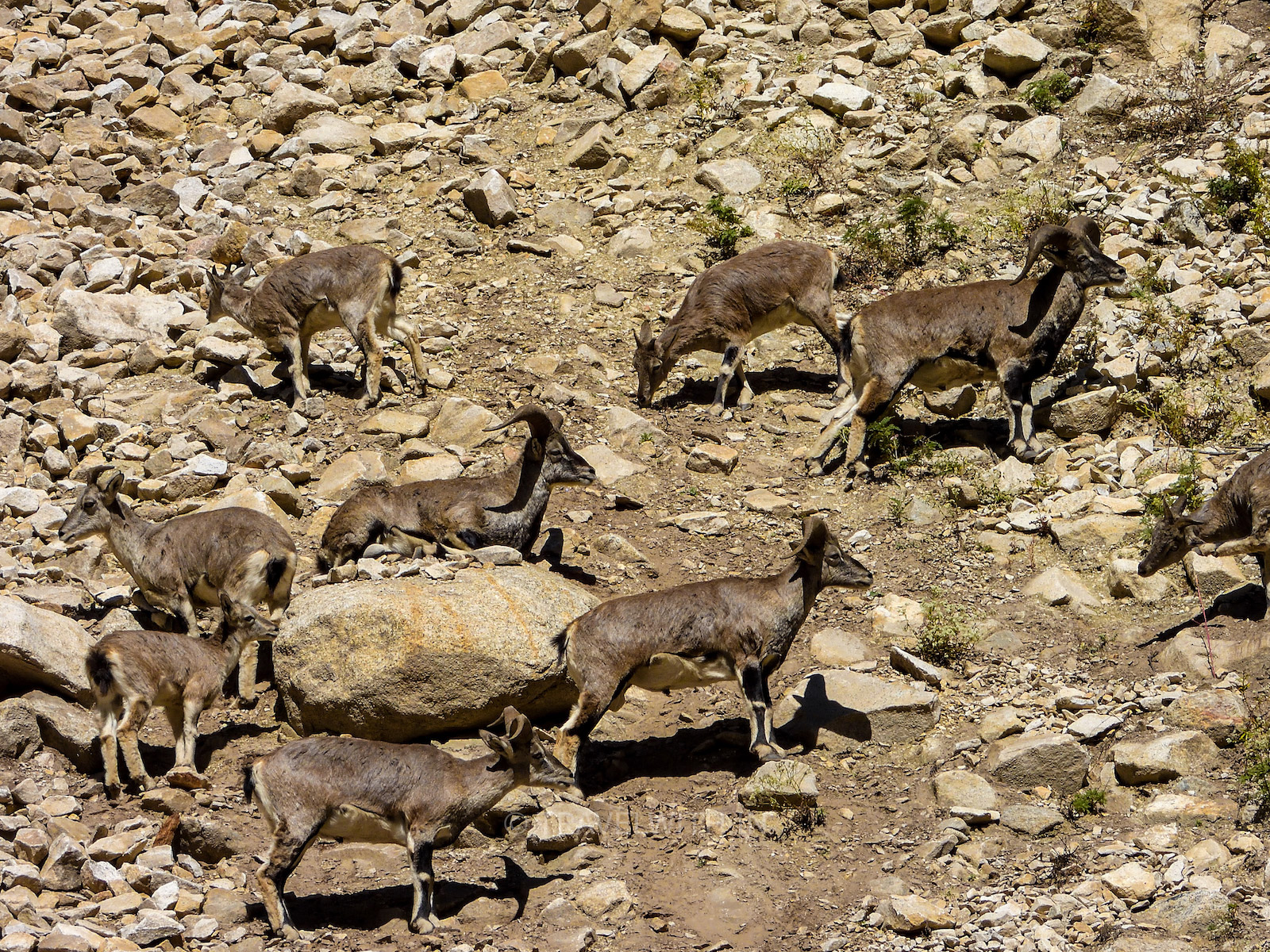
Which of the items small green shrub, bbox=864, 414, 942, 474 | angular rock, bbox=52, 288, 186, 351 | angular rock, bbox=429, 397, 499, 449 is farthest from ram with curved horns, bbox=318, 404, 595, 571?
angular rock, bbox=52, 288, 186, 351

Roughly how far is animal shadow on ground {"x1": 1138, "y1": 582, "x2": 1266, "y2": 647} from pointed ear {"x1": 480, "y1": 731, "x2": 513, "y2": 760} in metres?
5.42

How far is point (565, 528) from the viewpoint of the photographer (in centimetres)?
1395

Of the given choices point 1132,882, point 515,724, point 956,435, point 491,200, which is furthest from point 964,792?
point 491,200

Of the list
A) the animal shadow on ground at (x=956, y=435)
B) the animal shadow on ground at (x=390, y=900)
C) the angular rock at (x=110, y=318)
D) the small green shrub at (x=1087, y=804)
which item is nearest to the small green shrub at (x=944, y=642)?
the small green shrub at (x=1087, y=804)

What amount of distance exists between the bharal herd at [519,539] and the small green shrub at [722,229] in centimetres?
134

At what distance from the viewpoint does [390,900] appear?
31.2ft

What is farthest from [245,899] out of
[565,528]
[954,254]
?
[954,254]

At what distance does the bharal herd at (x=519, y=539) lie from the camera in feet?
31.3

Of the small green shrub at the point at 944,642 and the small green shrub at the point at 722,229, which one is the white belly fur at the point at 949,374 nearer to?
the small green shrub at the point at 944,642

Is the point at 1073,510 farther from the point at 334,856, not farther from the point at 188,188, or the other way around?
the point at 188,188

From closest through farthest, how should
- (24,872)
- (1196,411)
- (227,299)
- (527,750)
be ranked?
(24,872)
(527,750)
(1196,411)
(227,299)

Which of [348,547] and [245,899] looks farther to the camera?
[348,547]

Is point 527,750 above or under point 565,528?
above

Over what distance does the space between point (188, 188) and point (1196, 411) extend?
14.8 m
